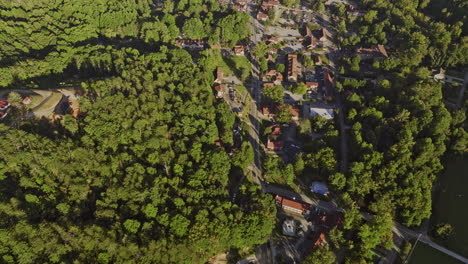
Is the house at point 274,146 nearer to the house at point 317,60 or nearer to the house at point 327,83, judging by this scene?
the house at point 327,83

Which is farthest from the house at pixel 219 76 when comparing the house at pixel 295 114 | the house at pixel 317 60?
the house at pixel 317 60

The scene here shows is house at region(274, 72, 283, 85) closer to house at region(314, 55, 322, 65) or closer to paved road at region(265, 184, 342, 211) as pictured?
house at region(314, 55, 322, 65)

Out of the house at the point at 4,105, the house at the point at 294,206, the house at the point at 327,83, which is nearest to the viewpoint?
the house at the point at 4,105

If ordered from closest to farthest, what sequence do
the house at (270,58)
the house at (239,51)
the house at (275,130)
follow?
the house at (275,130) → the house at (270,58) → the house at (239,51)

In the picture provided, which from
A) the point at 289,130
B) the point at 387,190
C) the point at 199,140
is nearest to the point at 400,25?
the point at 289,130

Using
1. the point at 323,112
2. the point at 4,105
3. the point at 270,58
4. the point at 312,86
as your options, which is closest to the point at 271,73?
the point at 270,58

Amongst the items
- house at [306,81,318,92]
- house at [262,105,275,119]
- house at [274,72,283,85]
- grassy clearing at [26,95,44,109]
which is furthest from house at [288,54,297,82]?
grassy clearing at [26,95,44,109]
